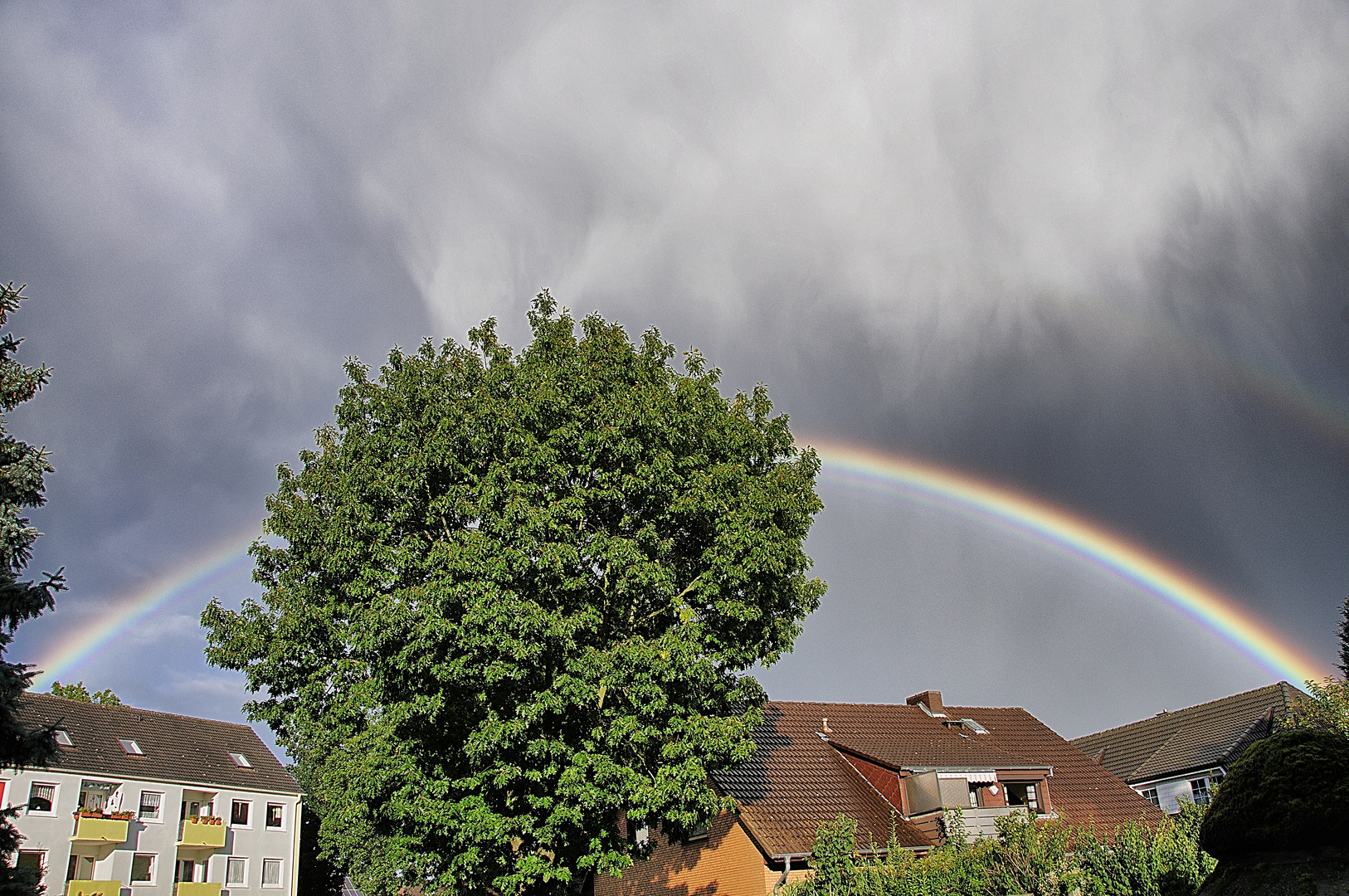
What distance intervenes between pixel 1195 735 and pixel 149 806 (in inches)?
2046

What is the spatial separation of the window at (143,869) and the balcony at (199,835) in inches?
57.9

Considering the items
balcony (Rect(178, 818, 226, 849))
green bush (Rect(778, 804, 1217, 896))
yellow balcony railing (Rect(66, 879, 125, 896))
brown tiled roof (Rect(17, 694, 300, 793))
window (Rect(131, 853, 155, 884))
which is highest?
brown tiled roof (Rect(17, 694, 300, 793))

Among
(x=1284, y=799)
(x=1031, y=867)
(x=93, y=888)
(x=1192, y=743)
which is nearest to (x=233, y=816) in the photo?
(x=93, y=888)

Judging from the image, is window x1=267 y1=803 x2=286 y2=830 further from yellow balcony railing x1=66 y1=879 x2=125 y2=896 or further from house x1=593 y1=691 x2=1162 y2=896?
house x1=593 y1=691 x2=1162 y2=896

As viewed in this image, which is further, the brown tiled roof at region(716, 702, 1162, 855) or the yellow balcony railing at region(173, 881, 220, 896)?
the yellow balcony railing at region(173, 881, 220, 896)

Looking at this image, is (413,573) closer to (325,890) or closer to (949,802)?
(949,802)

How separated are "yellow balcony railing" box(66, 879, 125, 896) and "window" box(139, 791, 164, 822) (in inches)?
Result: 133

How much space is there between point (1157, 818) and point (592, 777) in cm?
2887

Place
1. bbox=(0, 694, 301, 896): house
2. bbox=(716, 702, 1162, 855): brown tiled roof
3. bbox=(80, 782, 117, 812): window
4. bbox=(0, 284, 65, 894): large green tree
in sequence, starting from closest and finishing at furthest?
bbox=(0, 284, 65, 894): large green tree, bbox=(716, 702, 1162, 855): brown tiled roof, bbox=(0, 694, 301, 896): house, bbox=(80, 782, 117, 812): window

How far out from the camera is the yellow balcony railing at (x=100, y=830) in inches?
1608

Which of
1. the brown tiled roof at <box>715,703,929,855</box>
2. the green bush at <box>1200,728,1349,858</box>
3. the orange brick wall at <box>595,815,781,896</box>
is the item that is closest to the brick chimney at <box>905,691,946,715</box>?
the brown tiled roof at <box>715,703,929,855</box>

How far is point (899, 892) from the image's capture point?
18.7 m

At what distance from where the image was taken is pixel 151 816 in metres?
45.4

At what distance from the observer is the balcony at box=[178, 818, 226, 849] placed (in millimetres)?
45781
